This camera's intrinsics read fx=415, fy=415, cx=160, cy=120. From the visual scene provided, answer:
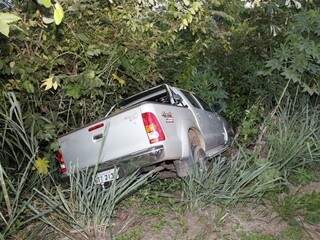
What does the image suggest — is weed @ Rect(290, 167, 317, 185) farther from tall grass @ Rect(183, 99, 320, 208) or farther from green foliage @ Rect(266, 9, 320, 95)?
green foliage @ Rect(266, 9, 320, 95)

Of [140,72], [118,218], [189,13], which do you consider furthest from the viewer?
[140,72]

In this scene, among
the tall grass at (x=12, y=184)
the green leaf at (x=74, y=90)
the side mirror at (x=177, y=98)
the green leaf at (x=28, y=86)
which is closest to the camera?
the tall grass at (x=12, y=184)

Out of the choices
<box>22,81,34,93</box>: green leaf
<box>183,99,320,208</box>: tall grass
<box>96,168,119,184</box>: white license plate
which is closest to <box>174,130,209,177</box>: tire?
<box>183,99,320,208</box>: tall grass

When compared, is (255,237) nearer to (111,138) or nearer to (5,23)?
(111,138)

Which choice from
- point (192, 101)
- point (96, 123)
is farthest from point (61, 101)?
point (192, 101)

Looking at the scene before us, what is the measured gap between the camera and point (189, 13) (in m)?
6.72

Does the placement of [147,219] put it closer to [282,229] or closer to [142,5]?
[282,229]

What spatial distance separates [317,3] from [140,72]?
182 inches

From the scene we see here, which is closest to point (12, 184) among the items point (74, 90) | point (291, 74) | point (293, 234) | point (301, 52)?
point (74, 90)

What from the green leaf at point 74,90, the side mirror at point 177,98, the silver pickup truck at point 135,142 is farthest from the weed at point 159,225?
the side mirror at point 177,98

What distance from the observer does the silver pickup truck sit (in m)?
5.91

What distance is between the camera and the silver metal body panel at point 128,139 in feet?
19.4

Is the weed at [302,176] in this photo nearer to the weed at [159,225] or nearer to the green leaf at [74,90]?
the weed at [159,225]

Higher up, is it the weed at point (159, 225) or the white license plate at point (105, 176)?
the white license plate at point (105, 176)
